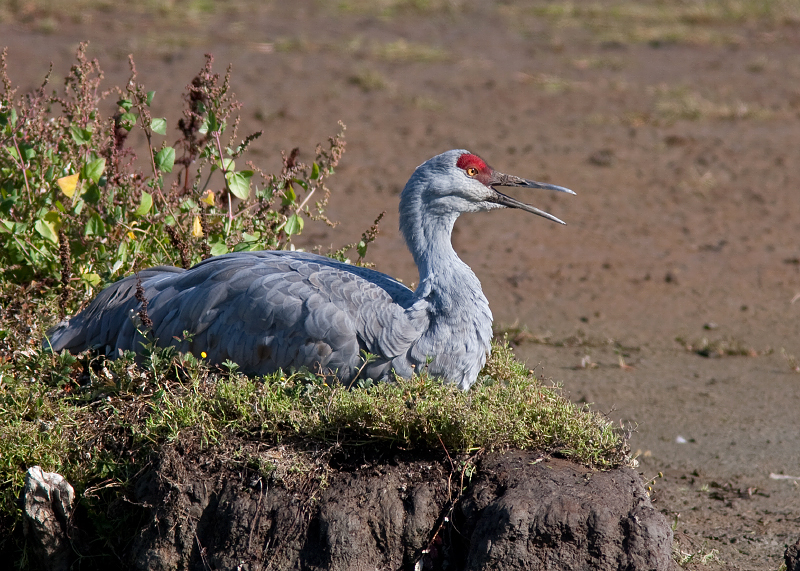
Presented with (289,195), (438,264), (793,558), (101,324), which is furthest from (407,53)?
(793,558)

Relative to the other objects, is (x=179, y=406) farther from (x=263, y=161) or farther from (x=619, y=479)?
(x=263, y=161)

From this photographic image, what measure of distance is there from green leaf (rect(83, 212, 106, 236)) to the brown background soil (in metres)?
2.56

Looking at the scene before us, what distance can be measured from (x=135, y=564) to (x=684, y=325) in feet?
14.6

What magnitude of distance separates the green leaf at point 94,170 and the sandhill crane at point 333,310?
23.4 inches

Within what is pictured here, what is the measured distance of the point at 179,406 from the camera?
13.1 feet

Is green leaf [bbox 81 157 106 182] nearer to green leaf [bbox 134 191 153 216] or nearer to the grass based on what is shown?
green leaf [bbox 134 191 153 216]

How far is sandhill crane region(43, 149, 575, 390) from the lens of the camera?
14.2ft

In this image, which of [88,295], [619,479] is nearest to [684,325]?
[619,479]

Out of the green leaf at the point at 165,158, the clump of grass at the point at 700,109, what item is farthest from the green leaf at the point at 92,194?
the clump of grass at the point at 700,109

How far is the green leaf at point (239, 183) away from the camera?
5145mm

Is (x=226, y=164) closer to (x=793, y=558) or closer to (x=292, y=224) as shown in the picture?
(x=292, y=224)

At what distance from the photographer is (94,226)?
5.05m

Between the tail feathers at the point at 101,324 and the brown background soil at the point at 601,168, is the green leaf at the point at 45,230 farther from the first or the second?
the brown background soil at the point at 601,168

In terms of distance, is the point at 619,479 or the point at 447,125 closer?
the point at 619,479
